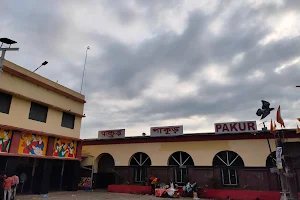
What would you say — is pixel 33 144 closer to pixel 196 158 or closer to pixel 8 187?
pixel 8 187

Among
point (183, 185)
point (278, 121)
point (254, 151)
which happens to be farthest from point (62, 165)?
point (278, 121)

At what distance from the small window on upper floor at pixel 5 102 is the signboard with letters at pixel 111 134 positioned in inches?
417

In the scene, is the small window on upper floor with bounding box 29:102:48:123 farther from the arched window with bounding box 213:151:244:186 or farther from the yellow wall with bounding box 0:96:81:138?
the arched window with bounding box 213:151:244:186

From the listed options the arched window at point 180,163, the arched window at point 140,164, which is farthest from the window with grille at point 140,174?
the arched window at point 180,163

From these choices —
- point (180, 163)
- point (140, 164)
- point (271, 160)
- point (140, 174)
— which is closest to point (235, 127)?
point (271, 160)

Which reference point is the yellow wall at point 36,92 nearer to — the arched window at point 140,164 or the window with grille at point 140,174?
the arched window at point 140,164

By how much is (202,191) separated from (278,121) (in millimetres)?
8275

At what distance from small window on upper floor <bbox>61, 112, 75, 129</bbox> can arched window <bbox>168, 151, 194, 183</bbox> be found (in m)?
10.2

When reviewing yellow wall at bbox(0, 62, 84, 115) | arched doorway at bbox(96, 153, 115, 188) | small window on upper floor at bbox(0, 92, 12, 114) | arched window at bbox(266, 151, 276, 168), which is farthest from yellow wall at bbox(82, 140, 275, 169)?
small window on upper floor at bbox(0, 92, 12, 114)

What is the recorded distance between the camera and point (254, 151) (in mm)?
18812

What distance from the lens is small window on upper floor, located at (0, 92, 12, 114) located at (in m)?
16.1

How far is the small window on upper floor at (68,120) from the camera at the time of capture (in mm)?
21516

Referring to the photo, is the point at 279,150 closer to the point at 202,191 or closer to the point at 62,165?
the point at 202,191

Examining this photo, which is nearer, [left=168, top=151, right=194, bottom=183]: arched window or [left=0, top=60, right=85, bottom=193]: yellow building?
[left=0, top=60, right=85, bottom=193]: yellow building
